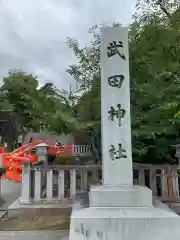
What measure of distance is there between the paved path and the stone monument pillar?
3.17 feet

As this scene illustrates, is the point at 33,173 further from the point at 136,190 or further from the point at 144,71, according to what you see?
the point at 144,71

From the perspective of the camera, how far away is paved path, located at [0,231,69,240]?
4.52 metres

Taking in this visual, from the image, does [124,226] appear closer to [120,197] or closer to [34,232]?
[120,197]

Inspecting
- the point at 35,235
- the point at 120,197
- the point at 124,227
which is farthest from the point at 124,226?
the point at 35,235

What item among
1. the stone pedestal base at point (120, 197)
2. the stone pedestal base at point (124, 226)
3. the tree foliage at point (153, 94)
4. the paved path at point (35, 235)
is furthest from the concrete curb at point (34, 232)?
the tree foliage at point (153, 94)

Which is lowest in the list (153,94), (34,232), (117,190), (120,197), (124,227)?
(34,232)

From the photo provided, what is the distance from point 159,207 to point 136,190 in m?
0.46

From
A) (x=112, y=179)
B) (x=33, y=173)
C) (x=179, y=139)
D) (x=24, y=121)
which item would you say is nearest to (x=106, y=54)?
(x=112, y=179)

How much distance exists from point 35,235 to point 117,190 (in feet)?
5.56

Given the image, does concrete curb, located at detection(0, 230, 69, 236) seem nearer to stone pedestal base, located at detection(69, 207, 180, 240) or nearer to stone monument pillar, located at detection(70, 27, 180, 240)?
stone monument pillar, located at detection(70, 27, 180, 240)

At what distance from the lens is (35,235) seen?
15.2 feet

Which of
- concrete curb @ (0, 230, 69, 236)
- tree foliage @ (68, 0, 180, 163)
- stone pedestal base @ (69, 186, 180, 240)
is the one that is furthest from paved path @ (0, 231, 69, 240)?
tree foliage @ (68, 0, 180, 163)

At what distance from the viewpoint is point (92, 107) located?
23.1 feet

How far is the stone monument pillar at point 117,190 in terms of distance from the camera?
3549 mm
